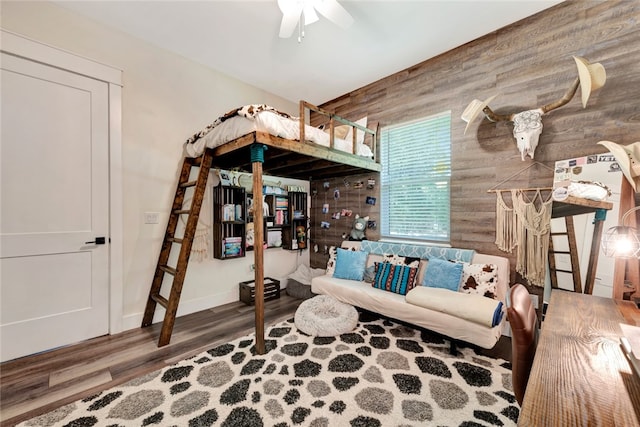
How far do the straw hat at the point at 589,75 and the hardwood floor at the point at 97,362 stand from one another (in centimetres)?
325

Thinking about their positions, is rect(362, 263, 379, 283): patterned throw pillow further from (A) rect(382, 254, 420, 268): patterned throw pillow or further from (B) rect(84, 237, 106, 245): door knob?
(B) rect(84, 237, 106, 245): door knob

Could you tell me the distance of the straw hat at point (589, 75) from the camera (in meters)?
1.76

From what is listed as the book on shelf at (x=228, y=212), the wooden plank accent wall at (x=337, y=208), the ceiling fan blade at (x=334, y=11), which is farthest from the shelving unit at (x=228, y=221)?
the ceiling fan blade at (x=334, y=11)

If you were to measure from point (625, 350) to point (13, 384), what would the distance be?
338 cm

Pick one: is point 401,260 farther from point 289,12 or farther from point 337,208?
point 289,12

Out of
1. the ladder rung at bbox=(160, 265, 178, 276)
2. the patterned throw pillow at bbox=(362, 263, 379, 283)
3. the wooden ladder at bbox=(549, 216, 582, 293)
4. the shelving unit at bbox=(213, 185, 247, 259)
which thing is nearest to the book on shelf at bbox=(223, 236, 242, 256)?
the shelving unit at bbox=(213, 185, 247, 259)

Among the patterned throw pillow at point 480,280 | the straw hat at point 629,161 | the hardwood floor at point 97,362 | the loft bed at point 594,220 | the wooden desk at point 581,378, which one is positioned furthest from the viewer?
the patterned throw pillow at point 480,280

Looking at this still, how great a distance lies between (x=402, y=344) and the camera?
7.34 feet

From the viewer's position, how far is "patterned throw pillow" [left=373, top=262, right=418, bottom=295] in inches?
104

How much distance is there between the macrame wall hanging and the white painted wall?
3283 millimetres

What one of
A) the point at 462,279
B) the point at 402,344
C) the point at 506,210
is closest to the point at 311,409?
the point at 402,344

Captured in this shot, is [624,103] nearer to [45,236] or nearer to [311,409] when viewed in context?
[311,409]

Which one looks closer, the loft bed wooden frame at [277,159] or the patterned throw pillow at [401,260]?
the loft bed wooden frame at [277,159]

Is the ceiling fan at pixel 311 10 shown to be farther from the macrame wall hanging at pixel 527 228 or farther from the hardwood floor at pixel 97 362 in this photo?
the hardwood floor at pixel 97 362
